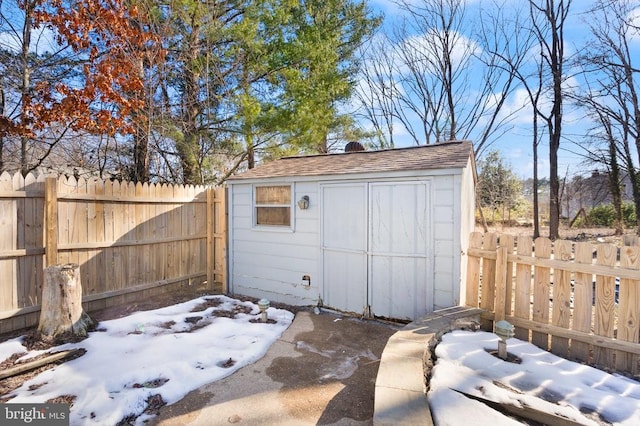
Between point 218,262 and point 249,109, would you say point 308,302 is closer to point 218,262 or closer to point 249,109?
point 218,262

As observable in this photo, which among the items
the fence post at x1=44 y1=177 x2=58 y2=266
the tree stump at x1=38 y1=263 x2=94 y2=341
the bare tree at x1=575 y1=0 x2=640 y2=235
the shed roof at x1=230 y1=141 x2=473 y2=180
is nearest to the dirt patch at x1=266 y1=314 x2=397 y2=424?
Answer: the shed roof at x1=230 y1=141 x2=473 y2=180

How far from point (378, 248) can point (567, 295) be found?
88.8 inches

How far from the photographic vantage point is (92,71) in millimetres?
6840

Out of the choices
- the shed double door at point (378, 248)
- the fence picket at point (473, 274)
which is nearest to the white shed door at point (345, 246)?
the shed double door at point (378, 248)

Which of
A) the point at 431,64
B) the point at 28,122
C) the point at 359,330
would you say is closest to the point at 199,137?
the point at 28,122

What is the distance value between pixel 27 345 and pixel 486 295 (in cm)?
551

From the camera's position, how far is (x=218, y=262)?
6.66m

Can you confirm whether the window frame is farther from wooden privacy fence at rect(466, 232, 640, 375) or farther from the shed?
wooden privacy fence at rect(466, 232, 640, 375)

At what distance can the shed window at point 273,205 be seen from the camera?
562cm

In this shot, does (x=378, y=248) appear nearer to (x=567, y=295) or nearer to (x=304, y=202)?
(x=304, y=202)

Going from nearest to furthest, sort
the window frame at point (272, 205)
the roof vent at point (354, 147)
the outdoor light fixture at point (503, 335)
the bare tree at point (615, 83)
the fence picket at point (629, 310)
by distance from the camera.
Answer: the outdoor light fixture at point (503, 335), the fence picket at point (629, 310), the window frame at point (272, 205), the roof vent at point (354, 147), the bare tree at point (615, 83)

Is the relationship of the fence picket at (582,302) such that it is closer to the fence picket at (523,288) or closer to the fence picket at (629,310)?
the fence picket at (629,310)

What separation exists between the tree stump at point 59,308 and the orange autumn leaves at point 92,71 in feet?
13.6

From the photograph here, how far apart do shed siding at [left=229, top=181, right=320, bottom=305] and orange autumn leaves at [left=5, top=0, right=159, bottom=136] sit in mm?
3430
